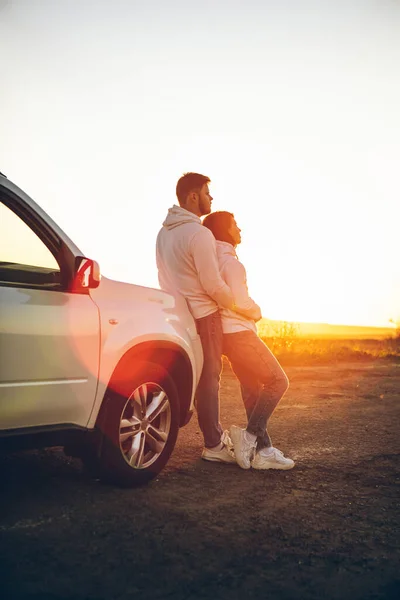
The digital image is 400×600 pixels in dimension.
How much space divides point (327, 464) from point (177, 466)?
1.27 metres

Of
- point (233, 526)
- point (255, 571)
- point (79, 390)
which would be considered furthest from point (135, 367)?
point (255, 571)

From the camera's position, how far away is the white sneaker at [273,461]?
5418mm

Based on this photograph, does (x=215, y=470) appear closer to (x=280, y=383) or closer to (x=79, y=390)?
(x=280, y=383)

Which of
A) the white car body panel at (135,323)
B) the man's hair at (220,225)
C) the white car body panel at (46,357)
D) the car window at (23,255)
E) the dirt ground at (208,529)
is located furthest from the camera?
the man's hair at (220,225)

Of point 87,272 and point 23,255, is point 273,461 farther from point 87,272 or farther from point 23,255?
A: point 23,255

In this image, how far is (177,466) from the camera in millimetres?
5379

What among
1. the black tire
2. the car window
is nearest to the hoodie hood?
the black tire

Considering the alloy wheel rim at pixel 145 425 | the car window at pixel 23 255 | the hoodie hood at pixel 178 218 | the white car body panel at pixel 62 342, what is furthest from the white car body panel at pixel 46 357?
the hoodie hood at pixel 178 218

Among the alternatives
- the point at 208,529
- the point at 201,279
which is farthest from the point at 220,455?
the point at 208,529

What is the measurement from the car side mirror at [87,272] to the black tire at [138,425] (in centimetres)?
72

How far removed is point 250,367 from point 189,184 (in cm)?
161

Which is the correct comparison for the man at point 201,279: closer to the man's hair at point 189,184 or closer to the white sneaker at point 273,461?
the man's hair at point 189,184

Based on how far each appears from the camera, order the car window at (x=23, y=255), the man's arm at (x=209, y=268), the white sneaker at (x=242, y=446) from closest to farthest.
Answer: the car window at (x=23, y=255) < the man's arm at (x=209, y=268) < the white sneaker at (x=242, y=446)

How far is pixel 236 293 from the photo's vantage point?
18.3 ft
